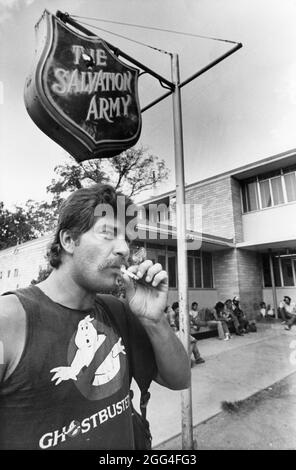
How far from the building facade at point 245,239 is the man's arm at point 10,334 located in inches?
253

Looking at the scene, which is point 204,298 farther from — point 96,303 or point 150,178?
point 96,303

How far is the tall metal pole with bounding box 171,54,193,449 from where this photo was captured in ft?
4.83

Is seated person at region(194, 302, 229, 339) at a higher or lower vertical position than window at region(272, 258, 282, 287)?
lower

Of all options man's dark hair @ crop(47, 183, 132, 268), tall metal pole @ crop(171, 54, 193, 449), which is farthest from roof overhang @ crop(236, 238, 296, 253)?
man's dark hair @ crop(47, 183, 132, 268)

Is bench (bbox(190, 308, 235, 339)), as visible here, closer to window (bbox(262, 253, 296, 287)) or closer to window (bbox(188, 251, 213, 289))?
window (bbox(188, 251, 213, 289))

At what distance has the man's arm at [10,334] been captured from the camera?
0.51 metres

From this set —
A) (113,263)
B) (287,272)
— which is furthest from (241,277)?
(113,263)

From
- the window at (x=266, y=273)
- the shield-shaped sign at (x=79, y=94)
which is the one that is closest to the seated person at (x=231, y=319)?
the window at (x=266, y=273)

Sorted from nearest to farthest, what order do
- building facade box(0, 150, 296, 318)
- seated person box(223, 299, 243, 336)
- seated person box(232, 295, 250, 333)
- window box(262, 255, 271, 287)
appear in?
seated person box(223, 299, 243, 336) → seated person box(232, 295, 250, 333) → building facade box(0, 150, 296, 318) → window box(262, 255, 271, 287)

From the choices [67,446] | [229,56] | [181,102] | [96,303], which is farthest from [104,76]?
[67,446]

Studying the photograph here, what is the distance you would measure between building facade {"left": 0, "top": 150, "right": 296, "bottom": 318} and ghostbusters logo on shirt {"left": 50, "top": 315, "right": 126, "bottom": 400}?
6.26 meters

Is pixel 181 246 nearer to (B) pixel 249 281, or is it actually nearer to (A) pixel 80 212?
(A) pixel 80 212

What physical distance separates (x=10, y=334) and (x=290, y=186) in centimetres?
832
